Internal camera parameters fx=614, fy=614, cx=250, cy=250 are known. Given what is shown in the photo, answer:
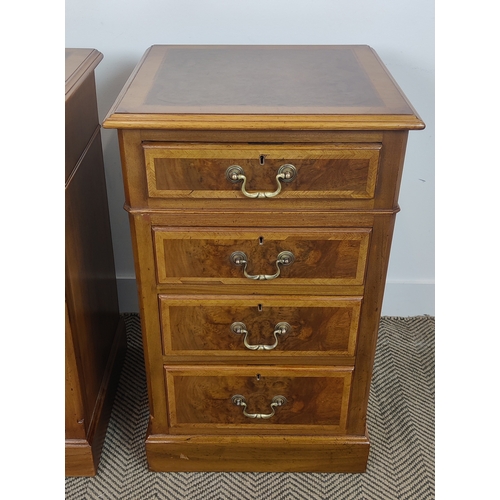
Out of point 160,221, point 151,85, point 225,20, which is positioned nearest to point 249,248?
point 160,221

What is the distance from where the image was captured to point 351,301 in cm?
122

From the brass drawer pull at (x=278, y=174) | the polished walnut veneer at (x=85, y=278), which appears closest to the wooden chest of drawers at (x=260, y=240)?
the brass drawer pull at (x=278, y=174)

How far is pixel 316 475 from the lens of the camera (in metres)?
1.42

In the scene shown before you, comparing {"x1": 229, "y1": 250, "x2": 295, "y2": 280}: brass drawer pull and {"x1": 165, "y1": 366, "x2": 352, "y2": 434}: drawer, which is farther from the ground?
{"x1": 229, "y1": 250, "x2": 295, "y2": 280}: brass drawer pull

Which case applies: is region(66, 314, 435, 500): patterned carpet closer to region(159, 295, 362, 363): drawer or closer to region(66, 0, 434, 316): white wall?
region(159, 295, 362, 363): drawer

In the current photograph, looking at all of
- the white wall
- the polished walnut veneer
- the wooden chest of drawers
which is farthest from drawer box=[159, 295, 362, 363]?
the white wall

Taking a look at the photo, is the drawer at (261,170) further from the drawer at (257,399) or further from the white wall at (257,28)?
the white wall at (257,28)

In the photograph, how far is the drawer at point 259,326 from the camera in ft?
4.00

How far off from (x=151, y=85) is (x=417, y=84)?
750 millimetres

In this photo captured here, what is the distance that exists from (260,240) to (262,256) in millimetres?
36

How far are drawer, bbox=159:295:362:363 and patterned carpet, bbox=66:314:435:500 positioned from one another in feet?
1.08

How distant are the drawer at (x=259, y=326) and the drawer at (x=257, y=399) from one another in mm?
48

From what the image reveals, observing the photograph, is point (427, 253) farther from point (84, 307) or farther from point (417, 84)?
point (84, 307)

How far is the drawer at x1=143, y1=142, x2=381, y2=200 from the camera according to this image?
1.06 metres
